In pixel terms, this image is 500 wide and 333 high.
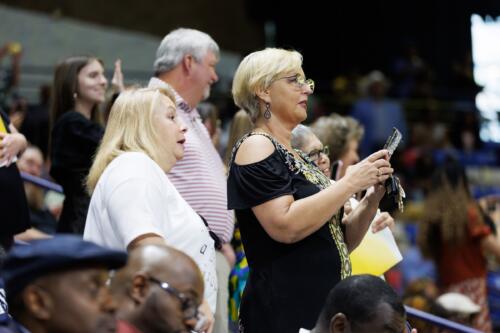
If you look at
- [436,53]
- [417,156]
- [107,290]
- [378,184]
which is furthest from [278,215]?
[436,53]

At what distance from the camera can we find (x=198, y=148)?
16.7ft

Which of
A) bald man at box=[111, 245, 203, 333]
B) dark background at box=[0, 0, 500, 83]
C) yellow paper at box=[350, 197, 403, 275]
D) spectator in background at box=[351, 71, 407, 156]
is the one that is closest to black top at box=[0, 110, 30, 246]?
yellow paper at box=[350, 197, 403, 275]

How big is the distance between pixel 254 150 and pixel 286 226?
1.11 feet

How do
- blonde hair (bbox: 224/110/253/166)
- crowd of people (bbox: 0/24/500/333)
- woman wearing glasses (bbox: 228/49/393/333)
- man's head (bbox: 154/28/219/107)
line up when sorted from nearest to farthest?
crowd of people (bbox: 0/24/500/333) → woman wearing glasses (bbox: 228/49/393/333) → man's head (bbox: 154/28/219/107) → blonde hair (bbox: 224/110/253/166)

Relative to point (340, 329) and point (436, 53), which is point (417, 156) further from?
point (340, 329)

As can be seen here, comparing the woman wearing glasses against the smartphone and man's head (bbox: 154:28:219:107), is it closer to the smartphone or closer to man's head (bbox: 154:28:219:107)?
the smartphone

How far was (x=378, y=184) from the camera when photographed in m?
4.33

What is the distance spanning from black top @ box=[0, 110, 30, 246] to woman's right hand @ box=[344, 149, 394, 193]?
156 cm

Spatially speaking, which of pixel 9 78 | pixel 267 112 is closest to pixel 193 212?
pixel 267 112

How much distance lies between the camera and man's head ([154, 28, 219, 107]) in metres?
5.41

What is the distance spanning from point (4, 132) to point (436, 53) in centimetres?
1188

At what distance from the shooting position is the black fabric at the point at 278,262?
4.06 meters

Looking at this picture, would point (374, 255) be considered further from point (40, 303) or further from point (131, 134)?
point (40, 303)

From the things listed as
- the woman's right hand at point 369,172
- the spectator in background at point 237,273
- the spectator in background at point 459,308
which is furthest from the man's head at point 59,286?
the spectator in background at point 459,308
